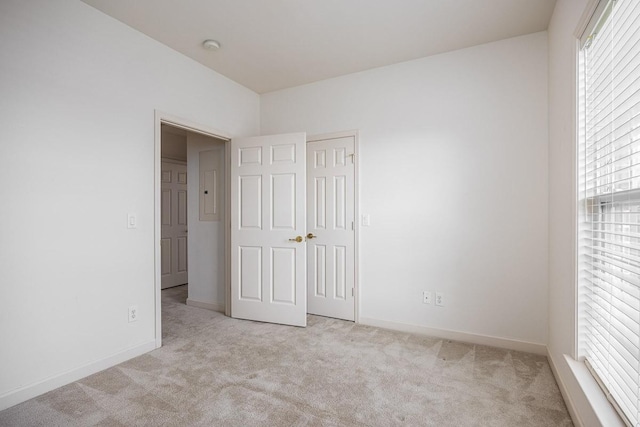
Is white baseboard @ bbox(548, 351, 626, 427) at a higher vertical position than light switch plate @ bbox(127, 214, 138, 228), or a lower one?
lower

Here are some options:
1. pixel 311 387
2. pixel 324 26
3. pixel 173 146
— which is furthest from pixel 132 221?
pixel 173 146

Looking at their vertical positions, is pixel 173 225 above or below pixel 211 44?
below

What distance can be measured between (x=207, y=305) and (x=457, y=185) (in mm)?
3256

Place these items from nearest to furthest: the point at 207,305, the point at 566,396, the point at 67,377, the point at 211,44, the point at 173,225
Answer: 1. the point at 566,396
2. the point at 67,377
3. the point at 211,44
4. the point at 207,305
5. the point at 173,225

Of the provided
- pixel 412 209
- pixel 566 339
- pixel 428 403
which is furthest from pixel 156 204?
pixel 566 339

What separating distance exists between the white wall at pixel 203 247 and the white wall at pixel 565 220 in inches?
132

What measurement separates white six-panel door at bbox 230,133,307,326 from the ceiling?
34.1 inches

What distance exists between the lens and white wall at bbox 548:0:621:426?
1.64m

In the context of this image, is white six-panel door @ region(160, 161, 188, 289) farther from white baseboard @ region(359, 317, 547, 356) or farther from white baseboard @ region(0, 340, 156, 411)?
white baseboard @ region(359, 317, 547, 356)

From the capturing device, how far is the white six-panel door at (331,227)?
→ 3428 mm

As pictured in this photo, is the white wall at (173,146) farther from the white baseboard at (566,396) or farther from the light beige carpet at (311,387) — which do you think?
the white baseboard at (566,396)

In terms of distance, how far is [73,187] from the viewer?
7.24 feet

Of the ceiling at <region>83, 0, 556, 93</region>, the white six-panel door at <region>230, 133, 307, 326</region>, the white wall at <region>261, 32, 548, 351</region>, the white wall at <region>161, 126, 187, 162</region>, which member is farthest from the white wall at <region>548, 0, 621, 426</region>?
the white wall at <region>161, 126, 187, 162</region>

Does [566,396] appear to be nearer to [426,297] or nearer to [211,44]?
[426,297]
